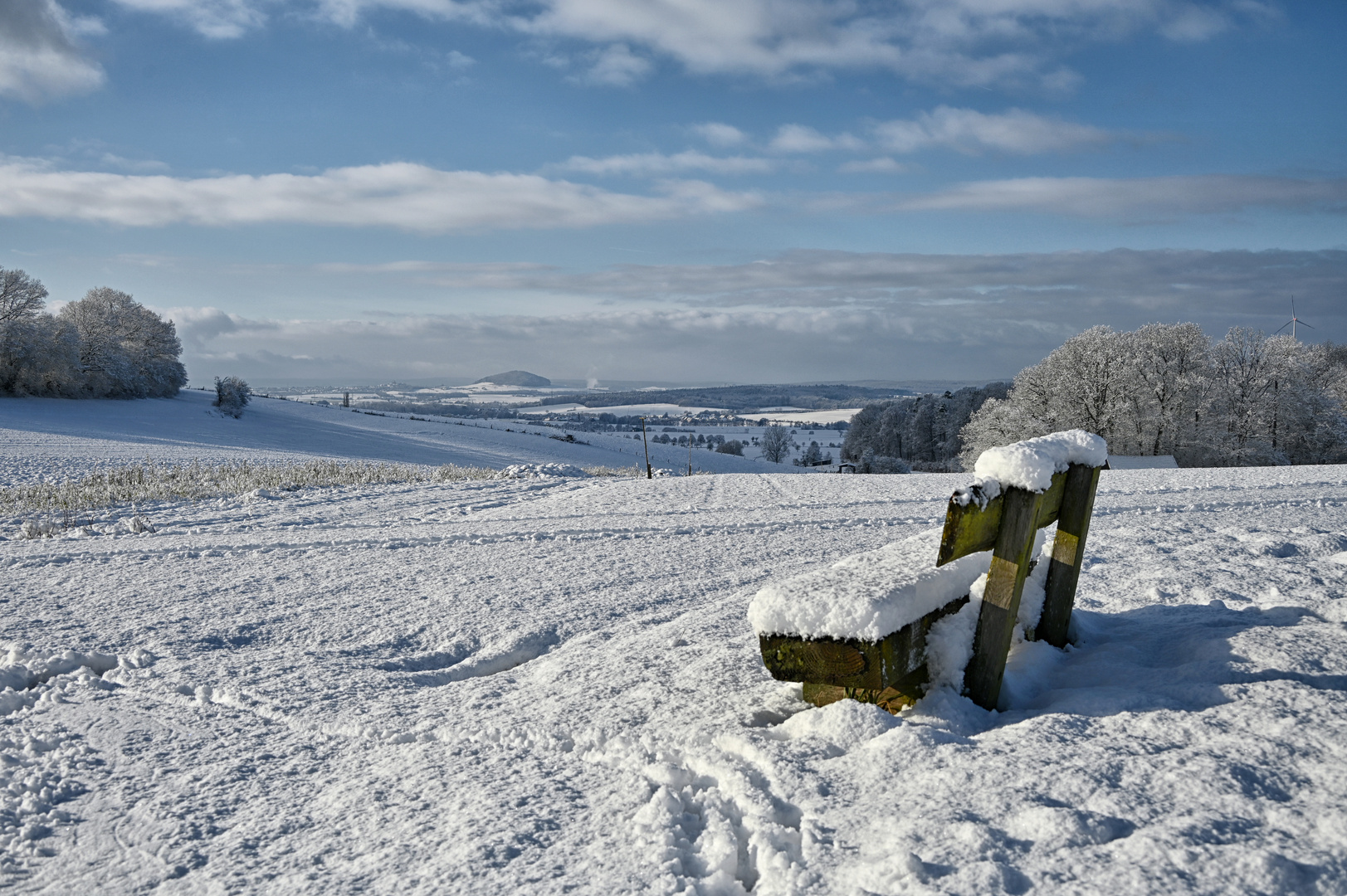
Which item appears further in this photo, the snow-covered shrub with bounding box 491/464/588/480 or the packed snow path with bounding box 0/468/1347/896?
the snow-covered shrub with bounding box 491/464/588/480

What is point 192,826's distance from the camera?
9.62ft

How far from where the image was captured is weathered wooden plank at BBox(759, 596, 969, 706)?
2895mm

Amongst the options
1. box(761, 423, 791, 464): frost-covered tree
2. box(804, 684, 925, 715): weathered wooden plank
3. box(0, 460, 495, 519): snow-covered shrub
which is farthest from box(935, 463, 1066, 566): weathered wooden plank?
box(761, 423, 791, 464): frost-covered tree

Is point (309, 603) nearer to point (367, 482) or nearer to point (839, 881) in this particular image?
point (839, 881)

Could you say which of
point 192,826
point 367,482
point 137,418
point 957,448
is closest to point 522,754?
point 192,826

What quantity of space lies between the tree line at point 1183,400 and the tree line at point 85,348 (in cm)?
4754

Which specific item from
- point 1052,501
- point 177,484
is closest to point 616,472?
point 177,484

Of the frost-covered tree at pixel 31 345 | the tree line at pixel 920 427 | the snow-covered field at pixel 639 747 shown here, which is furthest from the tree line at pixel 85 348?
the tree line at pixel 920 427

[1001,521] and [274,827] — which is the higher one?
[1001,521]

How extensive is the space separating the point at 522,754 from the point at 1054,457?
8.57 ft

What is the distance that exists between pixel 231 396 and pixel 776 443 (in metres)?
55.2

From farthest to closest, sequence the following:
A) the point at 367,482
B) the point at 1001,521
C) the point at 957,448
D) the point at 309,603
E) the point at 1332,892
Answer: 1. the point at 957,448
2. the point at 367,482
3. the point at 309,603
4. the point at 1001,521
5. the point at 1332,892

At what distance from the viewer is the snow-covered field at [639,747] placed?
229 centimetres

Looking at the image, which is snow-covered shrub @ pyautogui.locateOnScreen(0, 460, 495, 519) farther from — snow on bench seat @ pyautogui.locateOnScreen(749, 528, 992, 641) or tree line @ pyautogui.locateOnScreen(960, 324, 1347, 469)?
tree line @ pyautogui.locateOnScreen(960, 324, 1347, 469)
